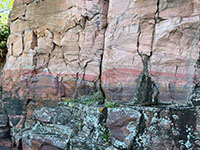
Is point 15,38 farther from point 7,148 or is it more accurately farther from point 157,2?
point 157,2

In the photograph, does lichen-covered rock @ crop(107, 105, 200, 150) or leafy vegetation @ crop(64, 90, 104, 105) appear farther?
leafy vegetation @ crop(64, 90, 104, 105)

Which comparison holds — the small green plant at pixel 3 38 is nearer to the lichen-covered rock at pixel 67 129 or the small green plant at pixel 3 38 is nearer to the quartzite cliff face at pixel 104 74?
the quartzite cliff face at pixel 104 74

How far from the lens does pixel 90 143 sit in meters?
1.88

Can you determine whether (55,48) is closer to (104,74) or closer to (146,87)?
(104,74)

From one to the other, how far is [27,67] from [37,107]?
0.64 metres

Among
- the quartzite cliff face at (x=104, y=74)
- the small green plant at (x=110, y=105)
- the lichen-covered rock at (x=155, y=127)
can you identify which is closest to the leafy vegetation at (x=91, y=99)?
the quartzite cliff face at (x=104, y=74)

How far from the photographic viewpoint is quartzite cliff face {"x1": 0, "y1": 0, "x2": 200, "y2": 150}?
1656 mm

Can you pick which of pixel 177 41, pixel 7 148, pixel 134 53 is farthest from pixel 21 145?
pixel 177 41

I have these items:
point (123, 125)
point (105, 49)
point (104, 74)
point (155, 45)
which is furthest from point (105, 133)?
point (155, 45)

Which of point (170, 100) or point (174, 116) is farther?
point (170, 100)

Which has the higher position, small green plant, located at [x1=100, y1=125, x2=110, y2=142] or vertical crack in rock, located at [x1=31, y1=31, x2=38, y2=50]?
vertical crack in rock, located at [x1=31, y1=31, x2=38, y2=50]

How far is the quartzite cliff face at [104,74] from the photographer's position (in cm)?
166

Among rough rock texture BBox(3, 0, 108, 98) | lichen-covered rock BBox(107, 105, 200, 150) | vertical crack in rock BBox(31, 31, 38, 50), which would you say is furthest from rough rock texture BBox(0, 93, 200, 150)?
vertical crack in rock BBox(31, 31, 38, 50)

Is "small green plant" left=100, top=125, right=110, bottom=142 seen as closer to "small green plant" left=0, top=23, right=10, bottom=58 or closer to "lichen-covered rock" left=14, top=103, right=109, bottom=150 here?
"lichen-covered rock" left=14, top=103, right=109, bottom=150
